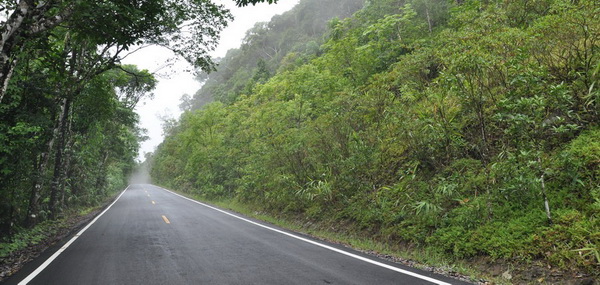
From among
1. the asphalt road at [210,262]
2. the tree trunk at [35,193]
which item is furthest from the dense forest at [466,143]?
the tree trunk at [35,193]

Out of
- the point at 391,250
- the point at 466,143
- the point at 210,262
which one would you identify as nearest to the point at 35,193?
the point at 210,262

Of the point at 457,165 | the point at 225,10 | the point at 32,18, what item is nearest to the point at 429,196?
the point at 457,165

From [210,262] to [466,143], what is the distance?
20.0 ft

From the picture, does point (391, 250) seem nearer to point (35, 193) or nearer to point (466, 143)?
point (466, 143)

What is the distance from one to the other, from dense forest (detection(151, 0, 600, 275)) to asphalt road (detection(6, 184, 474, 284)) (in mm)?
1604

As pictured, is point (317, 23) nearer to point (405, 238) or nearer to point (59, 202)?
point (59, 202)

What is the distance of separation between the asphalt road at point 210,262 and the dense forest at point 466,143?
160 centimetres

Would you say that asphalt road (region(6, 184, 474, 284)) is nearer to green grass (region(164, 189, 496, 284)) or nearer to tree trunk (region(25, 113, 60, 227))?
green grass (region(164, 189, 496, 284))

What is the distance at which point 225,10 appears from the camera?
369 inches

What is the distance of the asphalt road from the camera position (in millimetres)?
4617

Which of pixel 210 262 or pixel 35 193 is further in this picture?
pixel 35 193

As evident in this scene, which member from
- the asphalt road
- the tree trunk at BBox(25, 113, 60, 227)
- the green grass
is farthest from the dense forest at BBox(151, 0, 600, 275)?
the tree trunk at BBox(25, 113, 60, 227)

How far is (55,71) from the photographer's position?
23.2 ft

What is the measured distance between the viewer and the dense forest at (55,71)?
5.50 m
